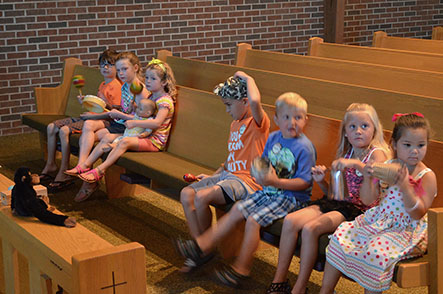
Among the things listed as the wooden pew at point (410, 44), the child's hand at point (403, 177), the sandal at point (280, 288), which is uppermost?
the wooden pew at point (410, 44)

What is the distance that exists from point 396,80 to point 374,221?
1797mm

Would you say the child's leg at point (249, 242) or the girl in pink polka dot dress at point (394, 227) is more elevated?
the girl in pink polka dot dress at point (394, 227)

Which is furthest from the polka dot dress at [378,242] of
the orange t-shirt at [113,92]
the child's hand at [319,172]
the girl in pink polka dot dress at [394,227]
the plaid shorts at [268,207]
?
the orange t-shirt at [113,92]

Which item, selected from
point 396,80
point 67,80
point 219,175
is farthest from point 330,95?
point 67,80

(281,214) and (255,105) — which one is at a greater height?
(255,105)

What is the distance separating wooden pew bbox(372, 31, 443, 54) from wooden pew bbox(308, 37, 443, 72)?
826 millimetres

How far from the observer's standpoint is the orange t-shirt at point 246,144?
3564 mm

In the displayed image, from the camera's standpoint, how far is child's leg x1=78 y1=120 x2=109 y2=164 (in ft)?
15.6

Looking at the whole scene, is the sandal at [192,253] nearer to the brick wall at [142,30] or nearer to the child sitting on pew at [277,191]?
the child sitting on pew at [277,191]

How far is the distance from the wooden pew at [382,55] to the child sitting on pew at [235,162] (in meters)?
1.98

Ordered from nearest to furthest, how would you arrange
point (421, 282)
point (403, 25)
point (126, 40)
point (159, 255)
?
point (421, 282) → point (159, 255) → point (126, 40) → point (403, 25)

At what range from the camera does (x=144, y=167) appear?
13.8ft

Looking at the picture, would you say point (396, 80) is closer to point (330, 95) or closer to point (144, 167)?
point (330, 95)

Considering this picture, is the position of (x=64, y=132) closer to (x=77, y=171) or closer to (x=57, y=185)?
(x=57, y=185)
